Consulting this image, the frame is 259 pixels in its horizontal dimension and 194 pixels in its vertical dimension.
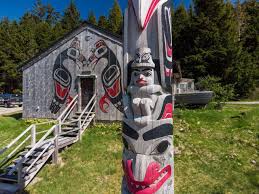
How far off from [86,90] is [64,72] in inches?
67.3

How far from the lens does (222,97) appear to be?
18.0 meters

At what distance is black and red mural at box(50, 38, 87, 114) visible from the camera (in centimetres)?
1451

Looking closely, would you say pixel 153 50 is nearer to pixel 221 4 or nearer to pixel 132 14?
pixel 132 14

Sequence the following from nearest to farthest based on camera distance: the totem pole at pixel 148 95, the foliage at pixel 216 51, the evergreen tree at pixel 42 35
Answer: the totem pole at pixel 148 95 → the foliage at pixel 216 51 → the evergreen tree at pixel 42 35

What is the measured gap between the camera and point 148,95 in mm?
4180

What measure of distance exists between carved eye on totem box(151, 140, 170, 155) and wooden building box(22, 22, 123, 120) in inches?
358

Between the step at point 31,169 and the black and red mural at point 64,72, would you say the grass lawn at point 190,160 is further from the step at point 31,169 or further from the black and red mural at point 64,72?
the black and red mural at point 64,72

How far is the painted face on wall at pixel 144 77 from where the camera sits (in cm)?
419

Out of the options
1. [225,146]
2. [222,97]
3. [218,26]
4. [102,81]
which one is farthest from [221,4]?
[225,146]

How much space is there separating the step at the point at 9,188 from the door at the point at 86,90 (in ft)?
22.9

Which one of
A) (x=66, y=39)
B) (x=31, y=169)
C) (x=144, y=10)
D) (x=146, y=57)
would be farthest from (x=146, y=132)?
(x=66, y=39)

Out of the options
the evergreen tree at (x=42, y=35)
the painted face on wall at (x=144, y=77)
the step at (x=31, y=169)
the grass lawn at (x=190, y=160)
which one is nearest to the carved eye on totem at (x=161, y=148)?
the painted face on wall at (x=144, y=77)

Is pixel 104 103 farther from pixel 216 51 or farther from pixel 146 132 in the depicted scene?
pixel 216 51

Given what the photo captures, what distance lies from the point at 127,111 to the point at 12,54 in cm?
4160
